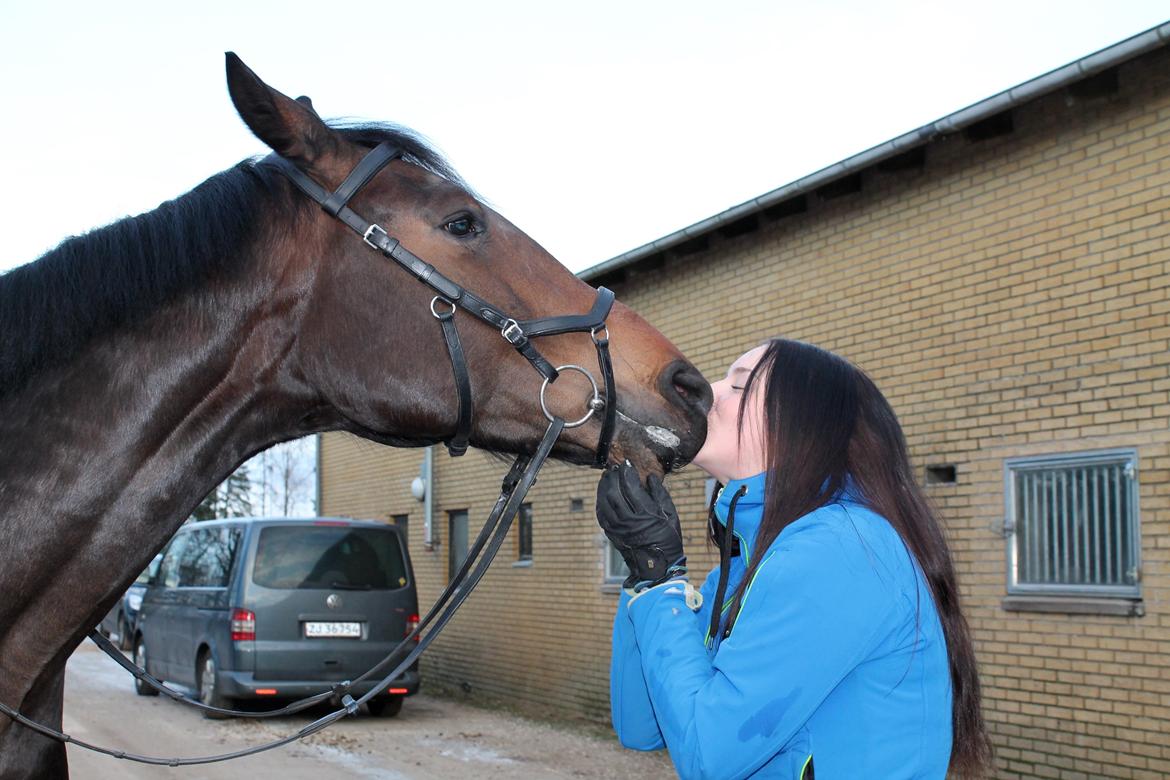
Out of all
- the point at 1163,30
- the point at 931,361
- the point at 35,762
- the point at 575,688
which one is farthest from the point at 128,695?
the point at 1163,30

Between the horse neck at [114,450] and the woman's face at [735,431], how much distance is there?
99 cm

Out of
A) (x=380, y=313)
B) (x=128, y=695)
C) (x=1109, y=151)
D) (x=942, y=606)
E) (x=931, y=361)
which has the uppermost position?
(x=1109, y=151)

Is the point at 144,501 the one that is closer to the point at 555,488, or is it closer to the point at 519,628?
the point at 555,488

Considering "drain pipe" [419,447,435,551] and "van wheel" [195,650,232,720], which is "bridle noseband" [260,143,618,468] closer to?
"van wheel" [195,650,232,720]

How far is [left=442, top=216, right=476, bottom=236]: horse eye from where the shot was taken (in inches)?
95.5

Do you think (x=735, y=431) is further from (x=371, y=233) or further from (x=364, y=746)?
(x=364, y=746)

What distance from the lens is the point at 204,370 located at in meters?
2.24

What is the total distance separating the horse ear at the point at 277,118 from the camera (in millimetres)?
2170

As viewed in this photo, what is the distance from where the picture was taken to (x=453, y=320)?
2.37 metres

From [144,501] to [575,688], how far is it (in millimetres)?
9115

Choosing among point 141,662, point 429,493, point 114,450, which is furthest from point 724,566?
point 141,662

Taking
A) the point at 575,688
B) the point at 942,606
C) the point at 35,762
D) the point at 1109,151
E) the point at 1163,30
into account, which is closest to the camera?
the point at 942,606

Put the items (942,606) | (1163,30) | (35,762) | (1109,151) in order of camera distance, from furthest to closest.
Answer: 1. (1109,151)
2. (1163,30)
3. (35,762)
4. (942,606)

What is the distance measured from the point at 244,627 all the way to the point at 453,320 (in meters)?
8.62
